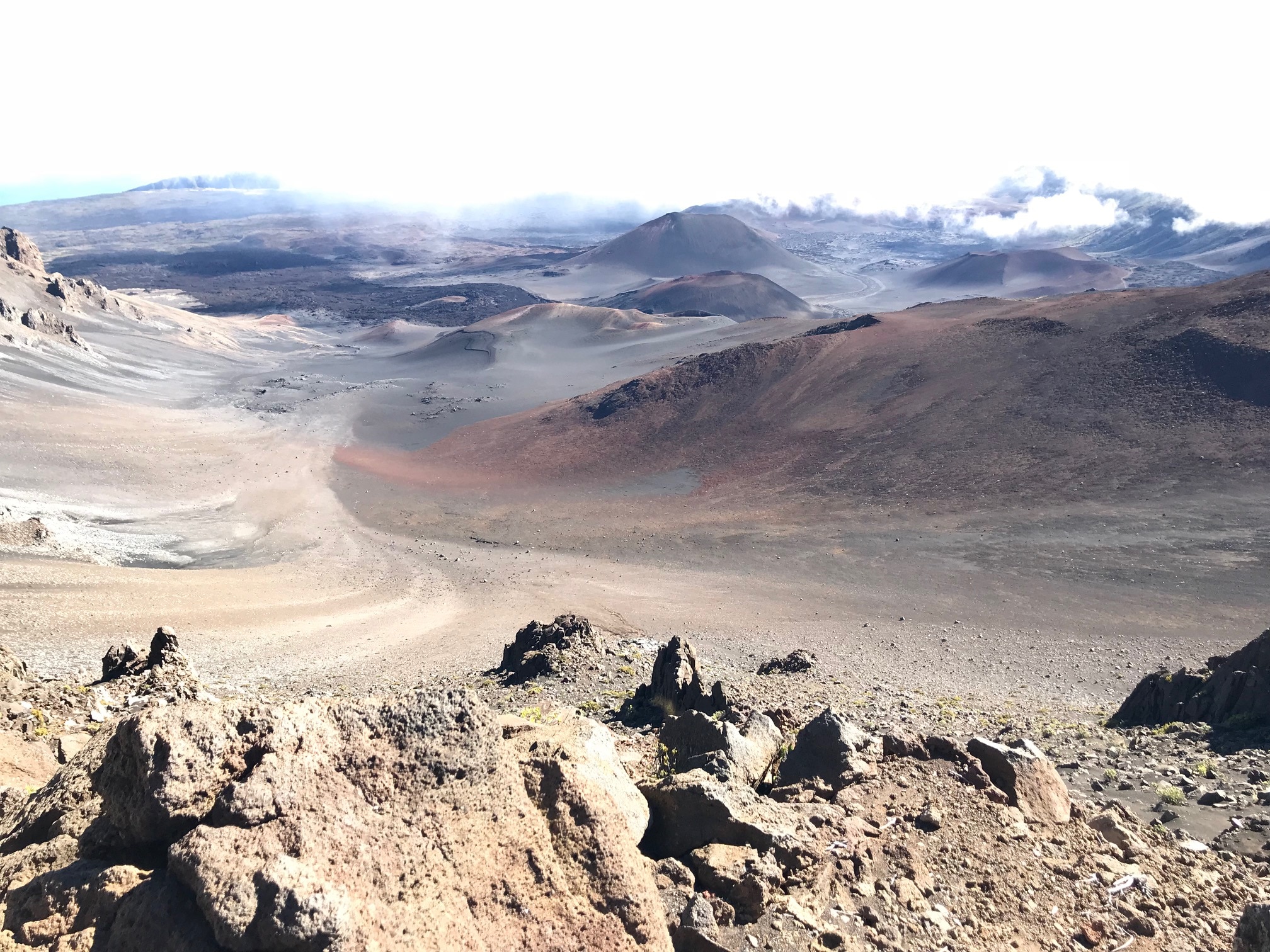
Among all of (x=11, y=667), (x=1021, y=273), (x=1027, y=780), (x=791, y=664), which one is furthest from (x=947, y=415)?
(x=1021, y=273)

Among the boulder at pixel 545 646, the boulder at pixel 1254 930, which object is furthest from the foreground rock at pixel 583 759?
the boulder at pixel 545 646

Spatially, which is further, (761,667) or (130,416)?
(130,416)

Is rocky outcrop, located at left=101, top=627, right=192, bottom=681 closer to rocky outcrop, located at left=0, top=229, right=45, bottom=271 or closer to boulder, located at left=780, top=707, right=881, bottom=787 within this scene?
boulder, located at left=780, top=707, right=881, bottom=787

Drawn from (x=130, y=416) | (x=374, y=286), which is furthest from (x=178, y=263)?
(x=130, y=416)

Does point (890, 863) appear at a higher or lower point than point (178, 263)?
lower

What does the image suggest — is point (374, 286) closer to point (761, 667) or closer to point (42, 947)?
point (761, 667)

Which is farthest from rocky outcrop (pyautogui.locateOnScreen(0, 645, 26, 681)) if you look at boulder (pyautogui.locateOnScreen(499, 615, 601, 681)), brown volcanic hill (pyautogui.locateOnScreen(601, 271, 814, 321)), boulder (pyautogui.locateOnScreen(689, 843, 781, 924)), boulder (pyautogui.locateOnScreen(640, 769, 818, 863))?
brown volcanic hill (pyautogui.locateOnScreen(601, 271, 814, 321))

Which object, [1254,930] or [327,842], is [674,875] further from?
[1254,930]
